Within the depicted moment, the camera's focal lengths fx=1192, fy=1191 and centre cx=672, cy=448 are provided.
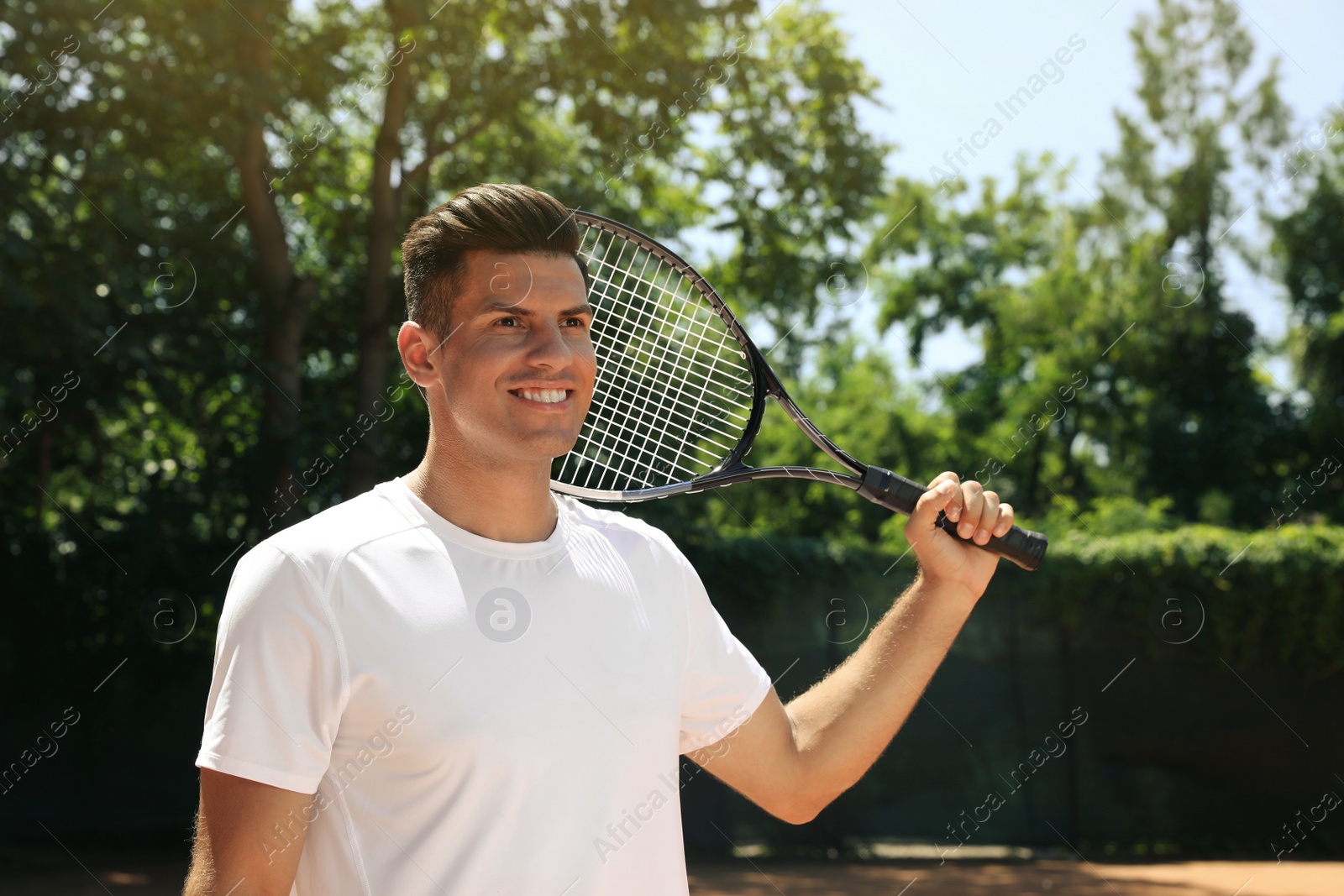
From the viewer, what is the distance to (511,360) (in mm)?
1768

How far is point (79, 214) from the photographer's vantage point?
781 cm

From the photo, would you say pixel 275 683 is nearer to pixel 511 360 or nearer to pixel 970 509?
pixel 511 360

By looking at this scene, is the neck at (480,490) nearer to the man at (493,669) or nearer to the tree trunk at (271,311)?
the man at (493,669)

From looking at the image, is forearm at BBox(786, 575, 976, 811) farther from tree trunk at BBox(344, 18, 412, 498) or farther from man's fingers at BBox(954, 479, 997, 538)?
tree trunk at BBox(344, 18, 412, 498)

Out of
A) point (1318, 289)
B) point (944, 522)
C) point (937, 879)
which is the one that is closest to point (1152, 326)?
point (1318, 289)

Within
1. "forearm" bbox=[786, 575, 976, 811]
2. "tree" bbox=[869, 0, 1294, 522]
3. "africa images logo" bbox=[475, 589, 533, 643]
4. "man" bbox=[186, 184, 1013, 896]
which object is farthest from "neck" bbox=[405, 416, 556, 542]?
"tree" bbox=[869, 0, 1294, 522]

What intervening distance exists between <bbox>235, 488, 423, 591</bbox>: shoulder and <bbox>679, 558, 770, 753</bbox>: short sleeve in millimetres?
490

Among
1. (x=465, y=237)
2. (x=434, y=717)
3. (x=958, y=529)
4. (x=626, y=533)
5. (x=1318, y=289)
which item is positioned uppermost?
(x=1318, y=289)

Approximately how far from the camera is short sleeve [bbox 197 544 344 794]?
1.47 meters

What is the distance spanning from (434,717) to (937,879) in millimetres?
8016

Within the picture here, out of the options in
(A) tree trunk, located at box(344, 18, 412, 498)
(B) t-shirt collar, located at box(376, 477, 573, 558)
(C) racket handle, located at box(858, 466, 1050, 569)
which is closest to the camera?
(B) t-shirt collar, located at box(376, 477, 573, 558)

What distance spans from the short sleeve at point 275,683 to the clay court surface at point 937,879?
6819 millimetres

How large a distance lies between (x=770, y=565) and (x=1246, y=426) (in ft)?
59.6

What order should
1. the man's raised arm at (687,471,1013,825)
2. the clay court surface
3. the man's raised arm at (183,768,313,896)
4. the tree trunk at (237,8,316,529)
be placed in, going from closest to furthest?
the man's raised arm at (183,768,313,896), the man's raised arm at (687,471,1013,825), the clay court surface, the tree trunk at (237,8,316,529)
